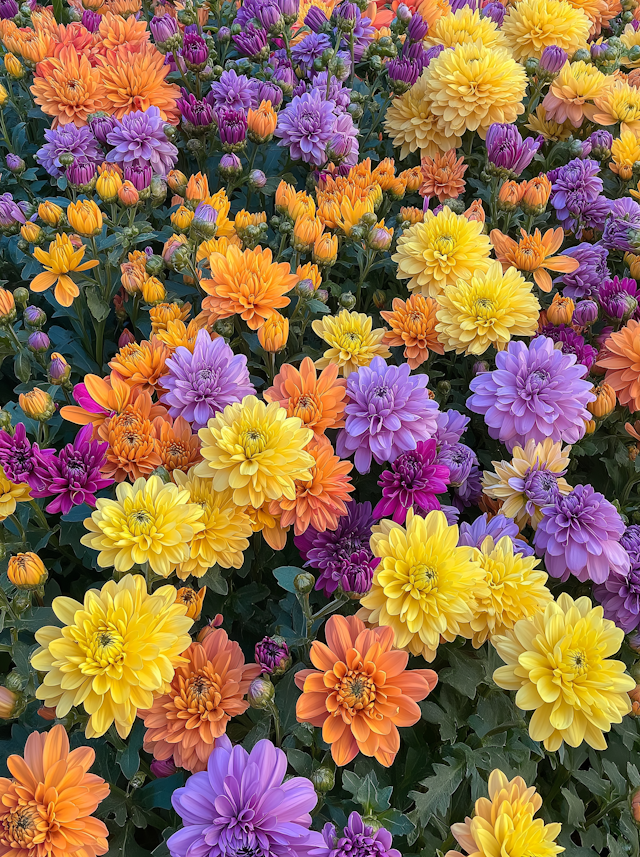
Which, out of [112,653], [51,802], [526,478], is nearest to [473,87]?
[526,478]

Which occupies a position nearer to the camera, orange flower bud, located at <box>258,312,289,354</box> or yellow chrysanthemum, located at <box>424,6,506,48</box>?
orange flower bud, located at <box>258,312,289,354</box>

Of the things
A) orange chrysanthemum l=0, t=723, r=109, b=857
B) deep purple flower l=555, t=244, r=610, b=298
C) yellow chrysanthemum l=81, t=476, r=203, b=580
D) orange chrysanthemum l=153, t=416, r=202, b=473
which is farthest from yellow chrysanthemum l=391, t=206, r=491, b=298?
orange chrysanthemum l=0, t=723, r=109, b=857

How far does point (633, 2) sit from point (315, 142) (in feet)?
7.65

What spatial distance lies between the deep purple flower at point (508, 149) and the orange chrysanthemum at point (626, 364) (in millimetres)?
783

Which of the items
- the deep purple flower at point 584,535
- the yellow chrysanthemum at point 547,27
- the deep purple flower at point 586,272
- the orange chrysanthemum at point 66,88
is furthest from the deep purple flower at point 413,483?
the yellow chrysanthemum at point 547,27

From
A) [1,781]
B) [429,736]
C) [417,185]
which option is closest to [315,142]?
[417,185]

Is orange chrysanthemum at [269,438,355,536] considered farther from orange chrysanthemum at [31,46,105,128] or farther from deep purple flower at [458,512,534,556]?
orange chrysanthemum at [31,46,105,128]

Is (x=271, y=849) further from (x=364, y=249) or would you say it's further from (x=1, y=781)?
(x=364, y=249)

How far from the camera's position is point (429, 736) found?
1694 millimetres

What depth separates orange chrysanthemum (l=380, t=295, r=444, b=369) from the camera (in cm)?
205

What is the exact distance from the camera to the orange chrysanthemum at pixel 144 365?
1.80m

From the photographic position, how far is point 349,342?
1.91 m

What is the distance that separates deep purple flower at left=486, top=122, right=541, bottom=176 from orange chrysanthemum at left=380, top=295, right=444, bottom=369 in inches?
29.4

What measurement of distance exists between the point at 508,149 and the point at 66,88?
5.52ft
